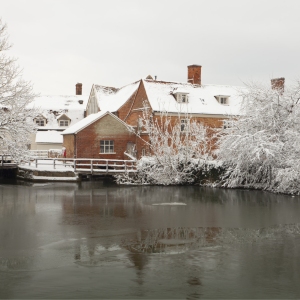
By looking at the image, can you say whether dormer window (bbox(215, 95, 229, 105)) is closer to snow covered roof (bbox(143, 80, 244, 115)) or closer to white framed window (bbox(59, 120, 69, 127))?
snow covered roof (bbox(143, 80, 244, 115))

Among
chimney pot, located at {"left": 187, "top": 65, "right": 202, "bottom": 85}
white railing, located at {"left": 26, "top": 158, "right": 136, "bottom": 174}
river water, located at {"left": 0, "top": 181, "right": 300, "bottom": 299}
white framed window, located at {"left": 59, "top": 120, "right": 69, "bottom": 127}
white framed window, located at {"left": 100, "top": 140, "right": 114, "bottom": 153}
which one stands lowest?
river water, located at {"left": 0, "top": 181, "right": 300, "bottom": 299}

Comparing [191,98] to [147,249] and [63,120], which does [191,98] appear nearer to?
[63,120]

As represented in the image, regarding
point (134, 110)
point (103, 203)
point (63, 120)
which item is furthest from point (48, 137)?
point (103, 203)

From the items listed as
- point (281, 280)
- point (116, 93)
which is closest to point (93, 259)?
point (281, 280)

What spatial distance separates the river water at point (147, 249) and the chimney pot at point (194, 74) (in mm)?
27994

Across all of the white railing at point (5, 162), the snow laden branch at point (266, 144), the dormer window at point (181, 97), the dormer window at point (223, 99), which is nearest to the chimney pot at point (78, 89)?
the dormer window at point (181, 97)

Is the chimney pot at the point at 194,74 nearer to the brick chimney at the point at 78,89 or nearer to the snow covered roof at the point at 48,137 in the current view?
the snow covered roof at the point at 48,137

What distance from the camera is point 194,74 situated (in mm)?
48281

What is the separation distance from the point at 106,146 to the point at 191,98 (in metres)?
11.7

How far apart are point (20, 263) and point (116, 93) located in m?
41.7

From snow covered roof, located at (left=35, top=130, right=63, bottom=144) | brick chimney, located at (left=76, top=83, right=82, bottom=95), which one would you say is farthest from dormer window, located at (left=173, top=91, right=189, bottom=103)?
brick chimney, located at (left=76, top=83, right=82, bottom=95)

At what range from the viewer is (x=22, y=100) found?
3266 centimetres

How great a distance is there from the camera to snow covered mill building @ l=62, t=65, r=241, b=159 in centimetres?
3722

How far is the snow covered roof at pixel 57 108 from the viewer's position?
180 feet
